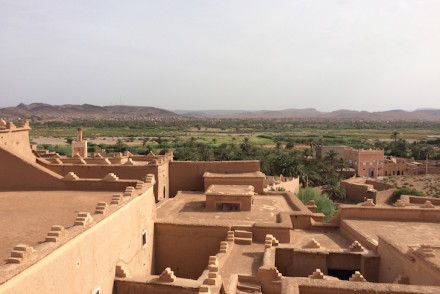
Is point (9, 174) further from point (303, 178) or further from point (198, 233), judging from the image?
point (303, 178)

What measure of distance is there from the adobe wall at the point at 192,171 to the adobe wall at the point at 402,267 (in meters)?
11.5

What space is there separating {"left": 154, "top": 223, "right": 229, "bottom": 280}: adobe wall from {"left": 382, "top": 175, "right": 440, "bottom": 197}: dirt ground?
37.4 metres

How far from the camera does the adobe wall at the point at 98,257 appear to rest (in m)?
8.15

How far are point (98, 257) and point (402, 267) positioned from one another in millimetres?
8650

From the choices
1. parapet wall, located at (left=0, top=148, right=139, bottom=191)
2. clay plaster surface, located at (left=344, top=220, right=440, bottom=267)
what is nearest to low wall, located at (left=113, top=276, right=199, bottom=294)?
parapet wall, located at (left=0, top=148, right=139, bottom=191)

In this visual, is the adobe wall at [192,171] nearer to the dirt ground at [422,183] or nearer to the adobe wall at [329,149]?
the dirt ground at [422,183]

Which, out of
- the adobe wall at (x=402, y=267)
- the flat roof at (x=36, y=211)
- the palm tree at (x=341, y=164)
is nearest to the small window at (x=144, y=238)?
the flat roof at (x=36, y=211)

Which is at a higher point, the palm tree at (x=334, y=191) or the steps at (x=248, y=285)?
the steps at (x=248, y=285)

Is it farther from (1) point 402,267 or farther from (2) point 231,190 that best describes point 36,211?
(1) point 402,267

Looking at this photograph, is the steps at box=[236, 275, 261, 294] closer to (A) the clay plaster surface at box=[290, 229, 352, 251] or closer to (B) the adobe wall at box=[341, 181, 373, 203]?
(A) the clay plaster surface at box=[290, 229, 352, 251]

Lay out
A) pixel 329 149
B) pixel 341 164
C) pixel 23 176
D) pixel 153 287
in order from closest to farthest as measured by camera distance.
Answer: pixel 153 287 < pixel 23 176 < pixel 341 164 < pixel 329 149

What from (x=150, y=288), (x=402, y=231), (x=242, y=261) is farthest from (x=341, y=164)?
(x=150, y=288)

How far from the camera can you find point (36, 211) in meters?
12.7

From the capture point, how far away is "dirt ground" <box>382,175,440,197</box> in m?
48.3
